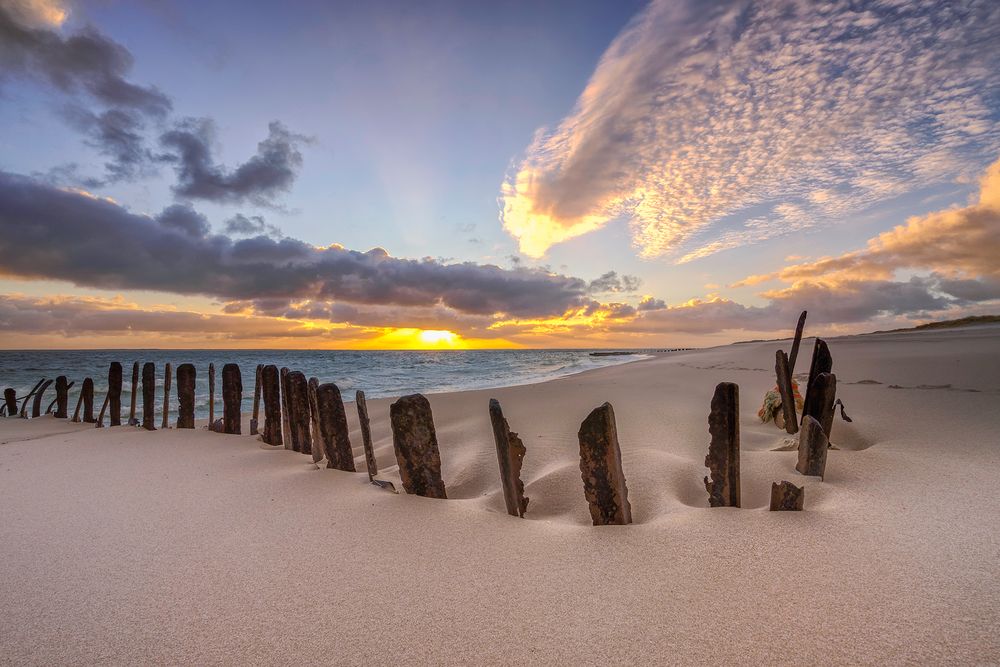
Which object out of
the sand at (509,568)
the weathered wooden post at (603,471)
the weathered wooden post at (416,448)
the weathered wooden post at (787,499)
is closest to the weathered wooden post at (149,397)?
the sand at (509,568)

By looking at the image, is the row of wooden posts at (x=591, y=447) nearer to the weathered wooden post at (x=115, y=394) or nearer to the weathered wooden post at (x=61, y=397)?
the weathered wooden post at (x=115, y=394)

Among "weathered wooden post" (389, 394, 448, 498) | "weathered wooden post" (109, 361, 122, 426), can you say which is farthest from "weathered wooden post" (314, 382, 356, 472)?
"weathered wooden post" (109, 361, 122, 426)

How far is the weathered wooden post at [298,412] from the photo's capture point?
6148 mm

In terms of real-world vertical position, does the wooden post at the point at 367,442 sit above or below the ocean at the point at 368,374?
above

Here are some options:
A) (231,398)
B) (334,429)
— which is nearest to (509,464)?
(334,429)

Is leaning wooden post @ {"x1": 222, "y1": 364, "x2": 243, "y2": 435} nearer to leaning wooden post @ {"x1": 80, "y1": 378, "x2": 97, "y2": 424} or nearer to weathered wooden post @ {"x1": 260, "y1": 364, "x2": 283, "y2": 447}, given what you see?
weathered wooden post @ {"x1": 260, "y1": 364, "x2": 283, "y2": 447}

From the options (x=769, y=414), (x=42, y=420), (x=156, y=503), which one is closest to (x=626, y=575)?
(x=156, y=503)

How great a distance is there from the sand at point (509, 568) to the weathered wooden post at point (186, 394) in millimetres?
3393

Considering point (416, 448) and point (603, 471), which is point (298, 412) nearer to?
point (416, 448)

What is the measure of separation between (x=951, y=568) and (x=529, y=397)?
10862mm

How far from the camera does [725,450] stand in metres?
3.61

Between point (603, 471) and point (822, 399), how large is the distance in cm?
319

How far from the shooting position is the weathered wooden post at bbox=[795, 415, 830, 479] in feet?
13.2

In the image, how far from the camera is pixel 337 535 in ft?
10.7
